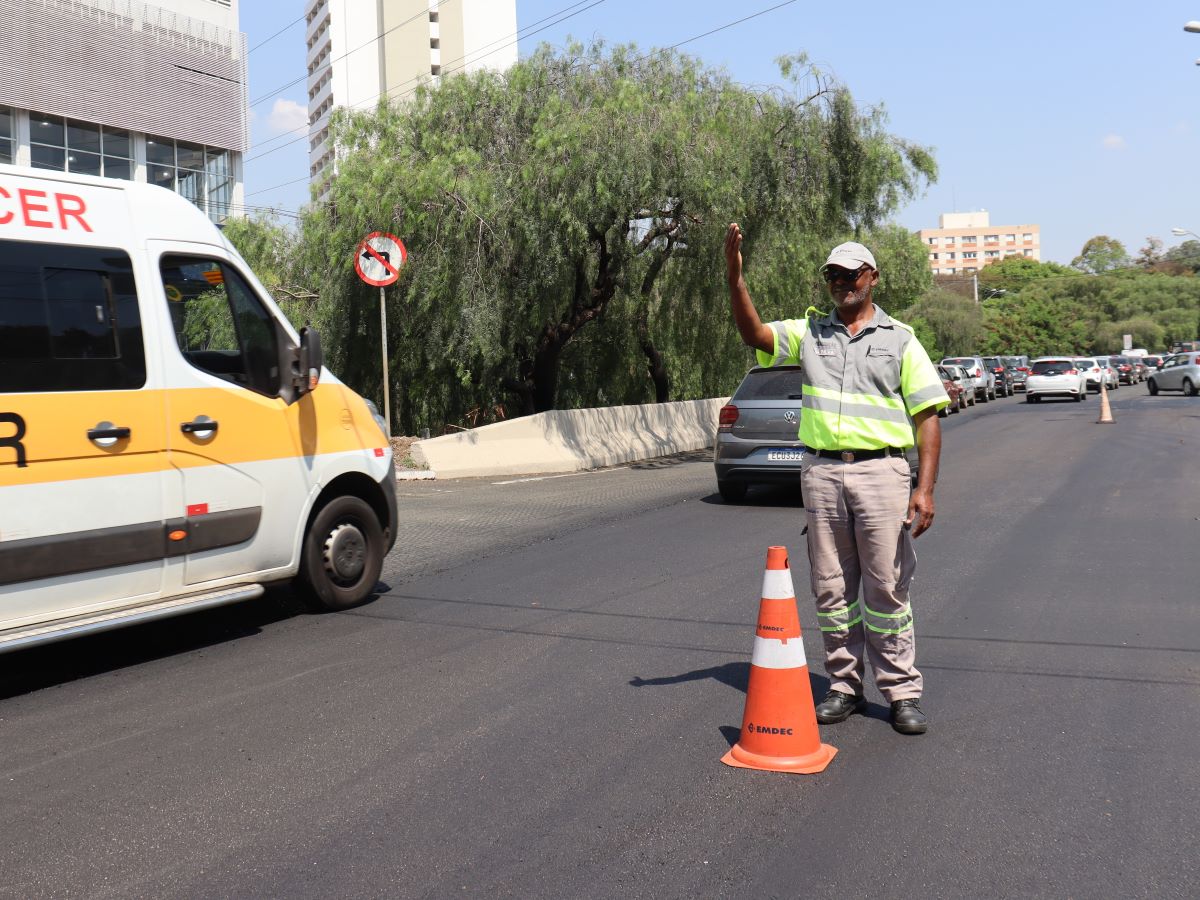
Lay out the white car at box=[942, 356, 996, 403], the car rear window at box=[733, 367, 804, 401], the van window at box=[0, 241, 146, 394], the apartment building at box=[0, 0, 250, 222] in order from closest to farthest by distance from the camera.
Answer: the van window at box=[0, 241, 146, 394], the car rear window at box=[733, 367, 804, 401], the apartment building at box=[0, 0, 250, 222], the white car at box=[942, 356, 996, 403]

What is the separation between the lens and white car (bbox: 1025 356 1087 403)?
42688 millimetres

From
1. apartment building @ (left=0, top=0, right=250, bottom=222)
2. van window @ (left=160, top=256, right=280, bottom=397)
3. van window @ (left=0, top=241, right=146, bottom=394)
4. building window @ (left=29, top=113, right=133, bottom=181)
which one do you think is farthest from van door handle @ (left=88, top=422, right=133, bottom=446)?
building window @ (left=29, top=113, right=133, bottom=181)

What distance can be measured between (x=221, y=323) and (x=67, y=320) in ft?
3.83

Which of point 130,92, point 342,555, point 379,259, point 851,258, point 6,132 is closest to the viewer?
point 851,258

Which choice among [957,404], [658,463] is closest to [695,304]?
[658,463]

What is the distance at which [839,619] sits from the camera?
5.11 meters

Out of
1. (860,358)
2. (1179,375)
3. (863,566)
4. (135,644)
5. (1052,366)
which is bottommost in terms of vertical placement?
(135,644)

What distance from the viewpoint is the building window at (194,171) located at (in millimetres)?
51625

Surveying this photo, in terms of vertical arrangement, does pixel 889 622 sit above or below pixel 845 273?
below

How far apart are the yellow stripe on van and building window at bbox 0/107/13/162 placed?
44256 mm

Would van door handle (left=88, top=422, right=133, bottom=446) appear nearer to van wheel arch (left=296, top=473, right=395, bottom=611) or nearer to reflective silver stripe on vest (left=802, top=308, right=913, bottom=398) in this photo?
van wheel arch (left=296, top=473, right=395, bottom=611)

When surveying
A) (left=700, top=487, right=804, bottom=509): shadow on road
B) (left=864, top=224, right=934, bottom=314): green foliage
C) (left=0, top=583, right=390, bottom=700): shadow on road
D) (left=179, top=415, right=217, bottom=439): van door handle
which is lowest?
(left=700, top=487, right=804, bottom=509): shadow on road

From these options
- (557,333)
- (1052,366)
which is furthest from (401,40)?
(557,333)

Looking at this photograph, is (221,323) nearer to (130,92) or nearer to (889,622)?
(889,622)
